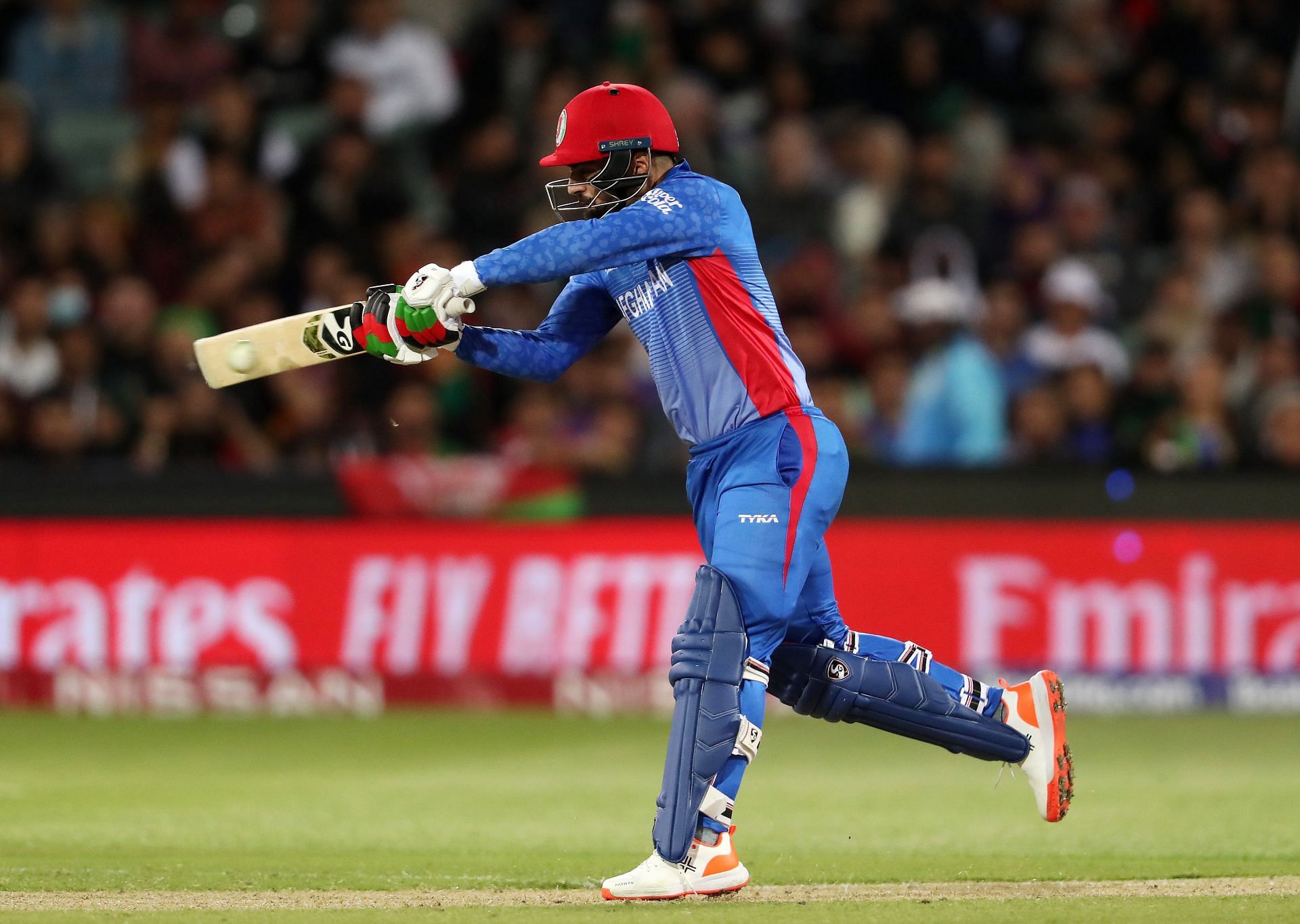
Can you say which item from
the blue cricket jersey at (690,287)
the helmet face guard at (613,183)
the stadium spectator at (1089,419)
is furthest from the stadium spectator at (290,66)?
the blue cricket jersey at (690,287)

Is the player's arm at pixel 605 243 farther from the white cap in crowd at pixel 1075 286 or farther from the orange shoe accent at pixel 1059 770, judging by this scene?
the white cap in crowd at pixel 1075 286

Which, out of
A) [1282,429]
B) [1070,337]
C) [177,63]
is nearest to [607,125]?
[1282,429]

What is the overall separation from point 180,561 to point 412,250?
325cm

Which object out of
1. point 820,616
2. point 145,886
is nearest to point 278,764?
point 145,886

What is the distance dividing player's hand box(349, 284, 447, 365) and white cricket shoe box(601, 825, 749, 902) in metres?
1.70

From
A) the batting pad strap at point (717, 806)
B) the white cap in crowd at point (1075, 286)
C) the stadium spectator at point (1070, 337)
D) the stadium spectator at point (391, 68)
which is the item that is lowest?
the batting pad strap at point (717, 806)

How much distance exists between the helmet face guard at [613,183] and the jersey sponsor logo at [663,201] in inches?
6.5

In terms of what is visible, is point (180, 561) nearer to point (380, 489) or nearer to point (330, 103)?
point (380, 489)

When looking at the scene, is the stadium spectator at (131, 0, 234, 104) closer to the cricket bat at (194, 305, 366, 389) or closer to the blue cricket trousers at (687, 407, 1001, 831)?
the cricket bat at (194, 305, 366, 389)

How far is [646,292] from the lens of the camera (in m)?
5.95

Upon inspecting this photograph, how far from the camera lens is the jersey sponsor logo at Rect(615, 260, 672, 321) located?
19.4 ft

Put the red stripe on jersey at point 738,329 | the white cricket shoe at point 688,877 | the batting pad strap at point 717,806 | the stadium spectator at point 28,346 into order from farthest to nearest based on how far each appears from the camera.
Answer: the stadium spectator at point 28,346, the red stripe on jersey at point 738,329, the batting pad strap at point 717,806, the white cricket shoe at point 688,877

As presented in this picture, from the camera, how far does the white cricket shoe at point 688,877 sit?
18.4 feet

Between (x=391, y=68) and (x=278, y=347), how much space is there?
9.12 m
